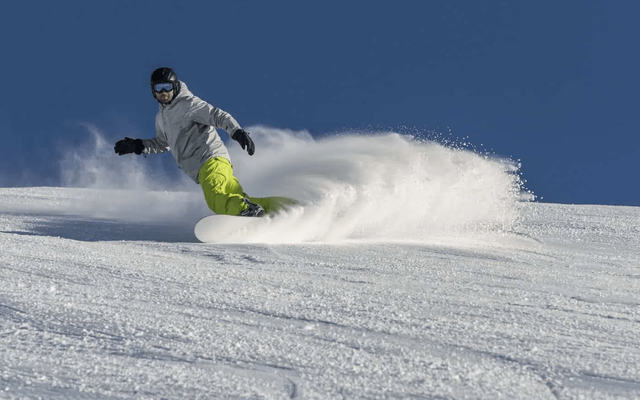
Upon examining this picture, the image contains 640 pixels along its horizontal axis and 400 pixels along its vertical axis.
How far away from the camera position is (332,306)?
2.75 metres

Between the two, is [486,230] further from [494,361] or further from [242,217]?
[494,361]

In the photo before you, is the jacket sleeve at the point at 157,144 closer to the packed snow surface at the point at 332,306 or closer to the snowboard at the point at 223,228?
the packed snow surface at the point at 332,306

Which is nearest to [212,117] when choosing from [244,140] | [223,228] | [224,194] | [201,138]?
[201,138]

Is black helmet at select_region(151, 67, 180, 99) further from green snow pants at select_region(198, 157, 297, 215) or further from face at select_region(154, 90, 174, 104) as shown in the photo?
green snow pants at select_region(198, 157, 297, 215)

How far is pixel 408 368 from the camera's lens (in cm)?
200

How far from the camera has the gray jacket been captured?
6.03m

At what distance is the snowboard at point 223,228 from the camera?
17.1 ft

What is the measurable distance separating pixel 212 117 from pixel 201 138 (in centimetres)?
24

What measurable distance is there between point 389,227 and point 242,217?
4.72 ft

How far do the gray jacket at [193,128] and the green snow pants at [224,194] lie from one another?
143 mm

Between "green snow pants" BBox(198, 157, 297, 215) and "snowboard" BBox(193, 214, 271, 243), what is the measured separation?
11 centimetres

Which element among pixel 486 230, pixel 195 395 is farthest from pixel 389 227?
pixel 195 395

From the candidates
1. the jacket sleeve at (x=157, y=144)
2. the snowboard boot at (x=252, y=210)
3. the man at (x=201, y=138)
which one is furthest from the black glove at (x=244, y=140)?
the jacket sleeve at (x=157, y=144)

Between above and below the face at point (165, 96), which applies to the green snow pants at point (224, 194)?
below
